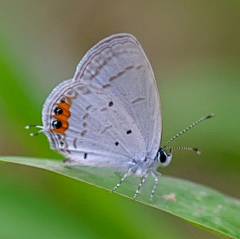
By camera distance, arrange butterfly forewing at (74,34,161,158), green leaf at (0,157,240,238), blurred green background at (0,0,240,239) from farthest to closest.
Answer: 1. butterfly forewing at (74,34,161,158)
2. blurred green background at (0,0,240,239)
3. green leaf at (0,157,240,238)

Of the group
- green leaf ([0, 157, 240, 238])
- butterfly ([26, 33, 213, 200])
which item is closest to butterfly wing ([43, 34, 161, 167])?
butterfly ([26, 33, 213, 200])

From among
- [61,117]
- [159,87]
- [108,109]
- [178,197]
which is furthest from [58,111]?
[159,87]

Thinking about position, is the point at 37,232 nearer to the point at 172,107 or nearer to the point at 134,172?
the point at 134,172

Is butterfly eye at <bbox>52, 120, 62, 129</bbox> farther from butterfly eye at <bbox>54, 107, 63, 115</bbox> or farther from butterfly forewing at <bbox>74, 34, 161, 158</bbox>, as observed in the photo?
butterfly forewing at <bbox>74, 34, 161, 158</bbox>

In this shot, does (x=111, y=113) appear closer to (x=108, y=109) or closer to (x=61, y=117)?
(x=108, y=109)

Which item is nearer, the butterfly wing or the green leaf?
the green leaf
